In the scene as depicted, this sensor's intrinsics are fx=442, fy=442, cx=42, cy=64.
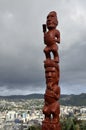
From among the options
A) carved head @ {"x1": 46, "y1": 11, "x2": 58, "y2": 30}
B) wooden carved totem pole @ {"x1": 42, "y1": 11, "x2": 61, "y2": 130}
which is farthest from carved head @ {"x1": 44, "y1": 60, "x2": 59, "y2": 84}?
carved head @ {"x1": 46, "y1": 11, "x2": 58, "y2": 30}

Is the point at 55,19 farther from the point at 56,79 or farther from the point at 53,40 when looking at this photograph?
the point at 56,79

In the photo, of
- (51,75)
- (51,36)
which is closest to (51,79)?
(51,75)

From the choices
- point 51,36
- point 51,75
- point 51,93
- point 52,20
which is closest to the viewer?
point 51,93

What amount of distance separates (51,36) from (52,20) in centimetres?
83

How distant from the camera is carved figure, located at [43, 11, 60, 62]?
69.6 ft

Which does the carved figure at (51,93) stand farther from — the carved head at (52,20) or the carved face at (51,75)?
the carved head at (52,20)

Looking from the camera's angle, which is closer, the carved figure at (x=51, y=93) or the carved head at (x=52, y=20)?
the carved figure at (x=51, y=93)

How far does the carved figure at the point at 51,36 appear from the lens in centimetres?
2120

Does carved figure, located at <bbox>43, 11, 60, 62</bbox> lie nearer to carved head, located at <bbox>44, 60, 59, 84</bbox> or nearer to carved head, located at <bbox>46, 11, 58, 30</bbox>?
carved head, located at <bbox>46, 11, 58, 30</bbox>

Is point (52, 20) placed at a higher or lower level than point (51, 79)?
higher

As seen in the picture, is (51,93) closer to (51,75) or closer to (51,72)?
(51,75)

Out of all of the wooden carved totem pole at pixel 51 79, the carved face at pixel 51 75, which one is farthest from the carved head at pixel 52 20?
the carved face at pixel 51 75

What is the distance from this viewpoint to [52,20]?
21469 mm

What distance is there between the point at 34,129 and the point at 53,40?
24.0m
